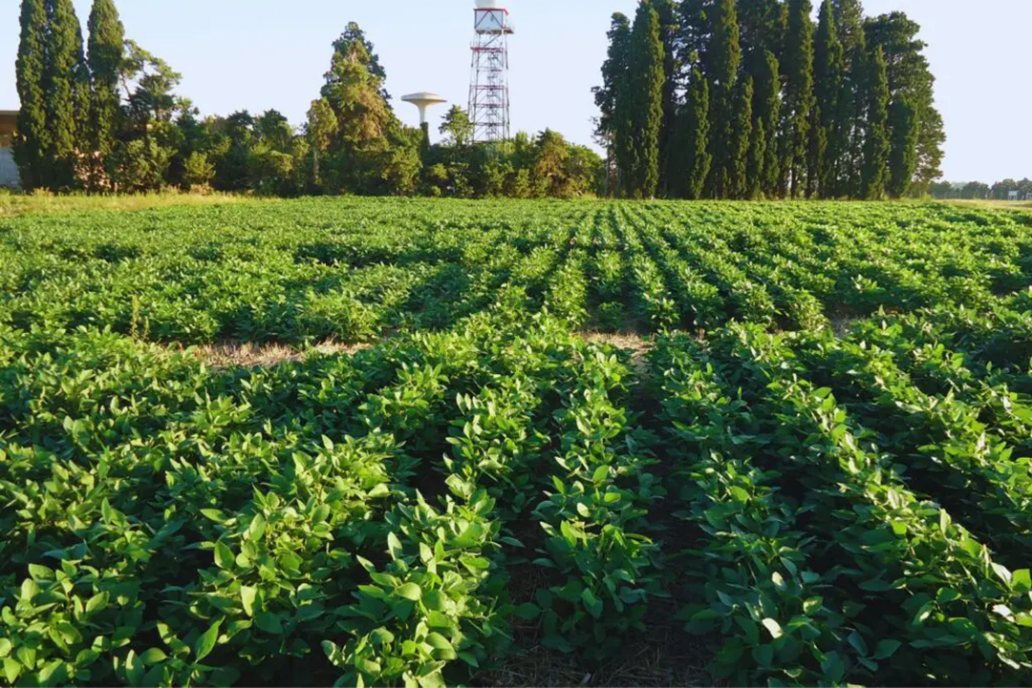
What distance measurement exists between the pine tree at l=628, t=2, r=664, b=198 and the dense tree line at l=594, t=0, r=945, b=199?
72mm

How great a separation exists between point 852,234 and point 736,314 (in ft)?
32.1

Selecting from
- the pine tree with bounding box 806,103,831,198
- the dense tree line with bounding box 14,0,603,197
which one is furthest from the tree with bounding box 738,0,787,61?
the dense tree line with bounding box 14,0,603,197

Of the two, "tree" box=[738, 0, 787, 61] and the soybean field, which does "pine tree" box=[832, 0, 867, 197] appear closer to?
"tree" box=[738, 0, 787, 61]

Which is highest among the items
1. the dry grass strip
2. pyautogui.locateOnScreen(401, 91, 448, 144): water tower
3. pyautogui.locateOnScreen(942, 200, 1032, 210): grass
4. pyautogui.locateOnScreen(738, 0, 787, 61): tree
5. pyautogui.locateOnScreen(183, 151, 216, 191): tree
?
pyautogui.locateOnScreen(738, 0, 787, 61): tree

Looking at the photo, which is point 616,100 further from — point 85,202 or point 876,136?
point 85,202

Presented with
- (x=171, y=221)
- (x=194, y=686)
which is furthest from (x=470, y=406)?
(x=171, y=221)

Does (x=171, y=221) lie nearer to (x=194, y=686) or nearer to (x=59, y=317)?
(x=59, y=317)

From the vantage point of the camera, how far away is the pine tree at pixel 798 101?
145ft

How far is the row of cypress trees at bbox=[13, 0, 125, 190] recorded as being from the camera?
34375mm

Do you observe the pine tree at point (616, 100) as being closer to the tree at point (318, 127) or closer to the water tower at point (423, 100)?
the water tower at point (423, 100)

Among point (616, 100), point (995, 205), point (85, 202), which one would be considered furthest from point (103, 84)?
point (995, 205)

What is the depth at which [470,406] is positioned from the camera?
3.78 m

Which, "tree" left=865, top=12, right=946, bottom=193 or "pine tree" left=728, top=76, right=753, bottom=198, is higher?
"tree" left=865, top=12, right=946, bottom=193

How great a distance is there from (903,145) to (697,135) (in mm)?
15130
